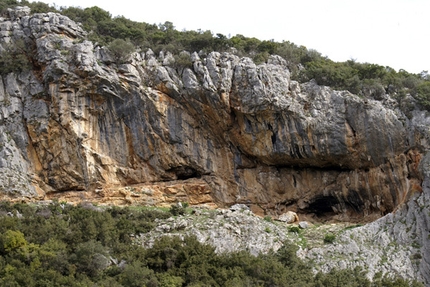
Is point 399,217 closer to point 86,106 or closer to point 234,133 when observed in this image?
point 234,133

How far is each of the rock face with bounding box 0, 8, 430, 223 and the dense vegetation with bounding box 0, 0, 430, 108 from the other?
176cm

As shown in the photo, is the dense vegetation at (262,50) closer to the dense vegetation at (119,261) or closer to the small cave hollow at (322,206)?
the small cave hollow at (322,206)

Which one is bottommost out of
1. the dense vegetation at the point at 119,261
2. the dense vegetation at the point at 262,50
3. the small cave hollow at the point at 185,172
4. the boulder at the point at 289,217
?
the dense vegetation at the point at 119,261

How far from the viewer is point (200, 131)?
41.7 meters

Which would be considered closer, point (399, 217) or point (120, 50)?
point (399, 217)

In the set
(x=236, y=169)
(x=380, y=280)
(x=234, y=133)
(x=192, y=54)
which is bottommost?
(x=380, y=280)

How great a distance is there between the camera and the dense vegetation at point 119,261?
2834 centimetres

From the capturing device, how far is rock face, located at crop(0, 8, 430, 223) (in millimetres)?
39094

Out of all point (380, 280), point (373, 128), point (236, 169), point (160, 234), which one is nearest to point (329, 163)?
point (373, 128)

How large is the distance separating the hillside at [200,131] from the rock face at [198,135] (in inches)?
3.1

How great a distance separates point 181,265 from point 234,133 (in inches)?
528

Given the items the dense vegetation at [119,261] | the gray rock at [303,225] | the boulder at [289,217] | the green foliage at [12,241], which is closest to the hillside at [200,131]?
the boulder at [289,217]

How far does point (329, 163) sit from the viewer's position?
40.8m

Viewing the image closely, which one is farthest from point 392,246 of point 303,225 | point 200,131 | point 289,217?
point 200,131
